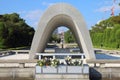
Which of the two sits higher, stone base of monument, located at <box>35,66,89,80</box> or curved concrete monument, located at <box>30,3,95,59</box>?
curved concrete monument, located at <box>30,3,95,59</box>

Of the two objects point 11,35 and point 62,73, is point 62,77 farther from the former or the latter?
point 11,35

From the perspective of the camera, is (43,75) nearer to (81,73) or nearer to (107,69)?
(81,73)

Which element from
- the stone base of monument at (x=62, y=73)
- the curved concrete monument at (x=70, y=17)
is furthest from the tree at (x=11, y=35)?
the stone base of monument at (x=62, y=73)

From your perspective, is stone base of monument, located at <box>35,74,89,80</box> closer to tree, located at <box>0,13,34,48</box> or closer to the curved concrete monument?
the curved concrete monument

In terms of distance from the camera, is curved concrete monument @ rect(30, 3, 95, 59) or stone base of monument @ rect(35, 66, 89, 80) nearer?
stone base of monument @ rect(35, 66, 89, 80)

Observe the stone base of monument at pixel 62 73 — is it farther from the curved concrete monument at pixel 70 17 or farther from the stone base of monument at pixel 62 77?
the curved concrete monument at pixel 70 17

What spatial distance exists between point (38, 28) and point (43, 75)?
7908mm

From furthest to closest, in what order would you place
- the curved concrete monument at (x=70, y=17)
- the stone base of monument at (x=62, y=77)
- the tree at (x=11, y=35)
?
the tree at (x=11, y=35)
the curved concrete monument at (x=70, y=17)
the stone base of monument at (x=62, y=77)

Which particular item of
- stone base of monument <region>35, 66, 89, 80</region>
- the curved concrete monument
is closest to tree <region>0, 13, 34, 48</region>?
the curved concrete monument

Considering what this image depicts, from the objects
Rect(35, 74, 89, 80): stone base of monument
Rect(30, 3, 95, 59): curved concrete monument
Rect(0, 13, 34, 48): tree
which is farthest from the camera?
Rect(0, 13, 34, 48): tree

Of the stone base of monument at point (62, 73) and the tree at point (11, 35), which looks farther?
the tree at point (11, 35)

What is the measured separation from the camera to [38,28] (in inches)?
839

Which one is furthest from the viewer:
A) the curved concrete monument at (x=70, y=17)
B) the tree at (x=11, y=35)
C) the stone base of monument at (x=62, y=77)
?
the tree at (x=11, y=35)

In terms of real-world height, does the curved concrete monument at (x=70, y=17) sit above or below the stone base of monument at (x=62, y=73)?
above
